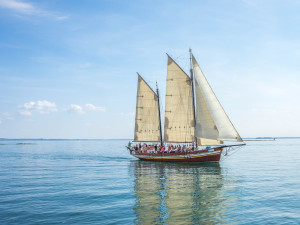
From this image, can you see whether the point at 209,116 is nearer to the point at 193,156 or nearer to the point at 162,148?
the point at 193,156

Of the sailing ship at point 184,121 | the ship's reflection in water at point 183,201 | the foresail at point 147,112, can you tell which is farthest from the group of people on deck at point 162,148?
the ship's reflection in water at point 183,201

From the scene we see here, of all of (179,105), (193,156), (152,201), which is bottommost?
(152,201)

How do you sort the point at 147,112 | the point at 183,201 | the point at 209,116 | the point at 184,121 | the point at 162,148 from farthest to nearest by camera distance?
the point at 147,112 → the point at 162,148 → the point at 184,121 → the point at 209,116 → the point at 183,201

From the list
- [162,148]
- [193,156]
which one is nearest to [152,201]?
[193,156]

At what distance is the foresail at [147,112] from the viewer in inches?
2363

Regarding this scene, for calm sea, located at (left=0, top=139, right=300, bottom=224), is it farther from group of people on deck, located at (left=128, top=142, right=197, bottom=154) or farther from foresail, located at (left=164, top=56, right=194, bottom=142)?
foresail, located at (left=164, top=56, right=194, bottom=142)

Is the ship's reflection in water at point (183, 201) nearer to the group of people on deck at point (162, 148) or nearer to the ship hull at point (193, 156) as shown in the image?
the ship hull at point (193, 156)

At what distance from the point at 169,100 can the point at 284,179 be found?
26.3 m

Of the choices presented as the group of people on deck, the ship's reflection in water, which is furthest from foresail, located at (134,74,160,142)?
the ship's reflection in water

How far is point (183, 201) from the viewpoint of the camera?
76.1 ft

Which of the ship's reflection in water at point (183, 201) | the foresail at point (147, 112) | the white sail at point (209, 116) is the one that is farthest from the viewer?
the foresail at point (147, 112)

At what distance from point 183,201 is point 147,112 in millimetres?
37831

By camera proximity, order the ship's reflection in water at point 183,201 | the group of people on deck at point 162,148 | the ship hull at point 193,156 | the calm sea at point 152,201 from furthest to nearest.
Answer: the group of people on deck at point 162,148 → the ship hull at point 193,156 → the calm sea at point 152,201 → the ship's reflection in water at point 183,201

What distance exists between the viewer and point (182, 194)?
2595 cm
